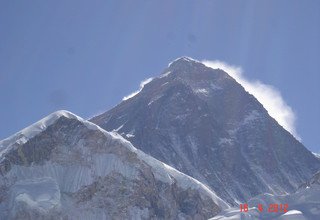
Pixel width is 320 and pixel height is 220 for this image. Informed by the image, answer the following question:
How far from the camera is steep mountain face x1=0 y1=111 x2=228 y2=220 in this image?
502 feet

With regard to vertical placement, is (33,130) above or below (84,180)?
above

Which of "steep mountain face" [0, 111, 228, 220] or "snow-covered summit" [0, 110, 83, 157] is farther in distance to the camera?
"snow-covered summit" [0, 110, 83, 157]

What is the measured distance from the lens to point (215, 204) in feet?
559

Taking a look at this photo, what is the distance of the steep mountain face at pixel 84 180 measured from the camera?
153 meters

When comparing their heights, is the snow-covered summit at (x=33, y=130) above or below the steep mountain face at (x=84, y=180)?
→ above

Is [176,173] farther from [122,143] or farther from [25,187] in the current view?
[25,187]

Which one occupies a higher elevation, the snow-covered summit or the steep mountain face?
the snow-covered summit

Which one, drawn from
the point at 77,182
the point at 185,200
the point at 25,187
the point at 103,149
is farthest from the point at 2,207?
the point at 185,200

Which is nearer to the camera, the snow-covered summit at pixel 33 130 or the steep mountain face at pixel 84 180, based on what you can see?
the steep mountain face at pixel 84 180

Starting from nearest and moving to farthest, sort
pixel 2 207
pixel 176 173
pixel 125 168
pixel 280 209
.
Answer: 1. pixel 280 209
2. pixel 2 207
3. pixel 125 168
4. pixel 176 173

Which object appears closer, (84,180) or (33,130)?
(84,180)

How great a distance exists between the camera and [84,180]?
160 m

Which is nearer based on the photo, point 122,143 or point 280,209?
point 280,209

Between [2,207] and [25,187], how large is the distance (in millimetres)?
6150
